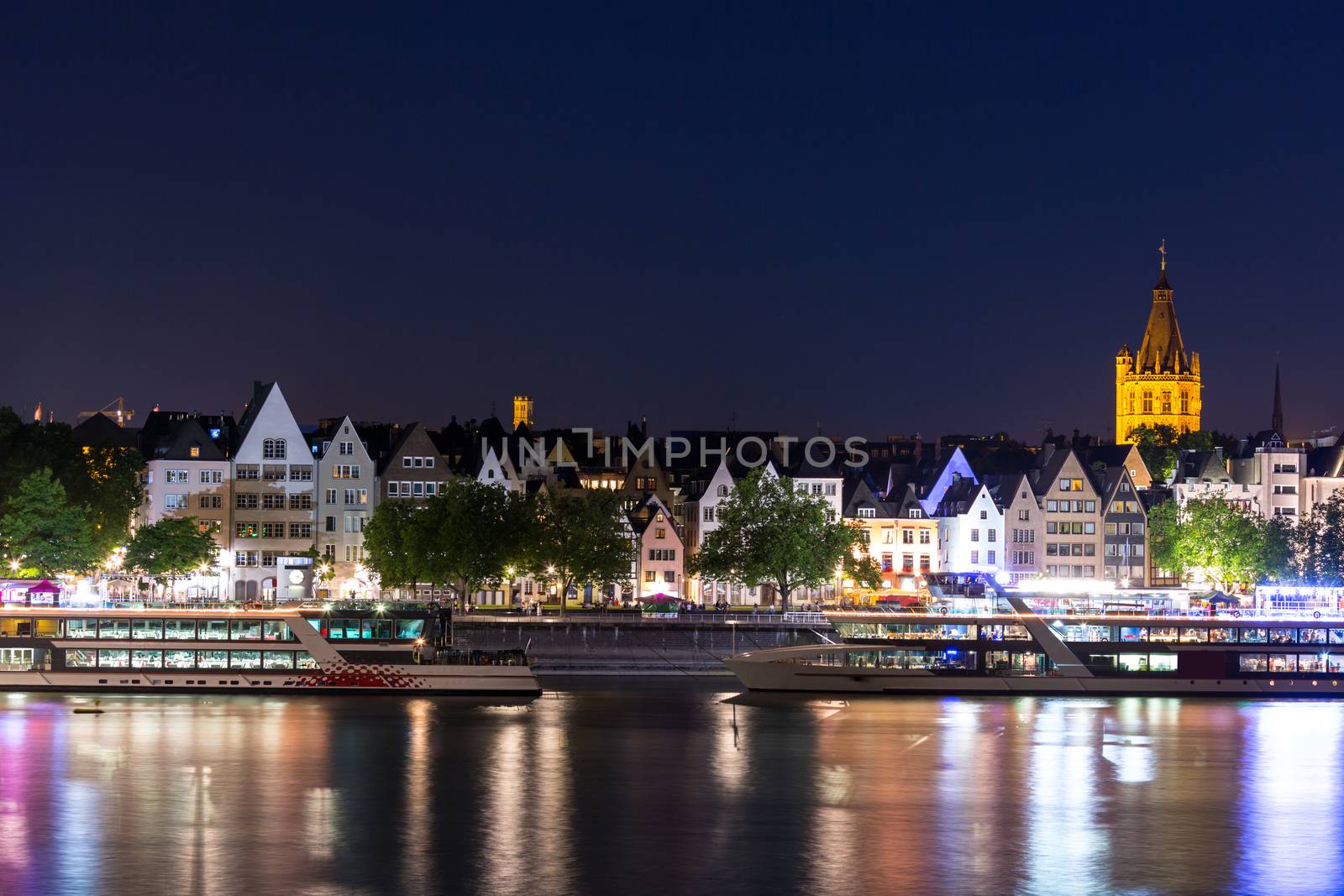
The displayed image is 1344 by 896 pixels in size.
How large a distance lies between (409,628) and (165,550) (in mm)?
35318

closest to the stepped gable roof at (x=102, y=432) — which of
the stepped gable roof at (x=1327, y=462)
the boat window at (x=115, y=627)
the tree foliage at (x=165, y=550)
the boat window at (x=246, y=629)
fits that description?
the tree foliage at (x=165, y=550)

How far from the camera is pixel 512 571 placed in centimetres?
Result: 12862

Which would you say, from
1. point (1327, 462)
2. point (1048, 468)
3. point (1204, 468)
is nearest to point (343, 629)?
point (1048, 468)

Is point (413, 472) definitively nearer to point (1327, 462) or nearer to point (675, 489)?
point (675, 489)

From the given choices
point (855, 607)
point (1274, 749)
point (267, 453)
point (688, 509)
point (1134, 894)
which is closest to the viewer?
point (1134, 894)

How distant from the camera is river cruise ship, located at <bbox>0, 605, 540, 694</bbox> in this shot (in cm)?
8444

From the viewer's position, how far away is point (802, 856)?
4953 centimetres

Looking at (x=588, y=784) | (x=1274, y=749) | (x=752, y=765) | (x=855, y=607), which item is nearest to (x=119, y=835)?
(x=588, y=784)

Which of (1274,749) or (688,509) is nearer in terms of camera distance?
(1274,749)

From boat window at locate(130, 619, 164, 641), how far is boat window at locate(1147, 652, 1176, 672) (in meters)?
45.4

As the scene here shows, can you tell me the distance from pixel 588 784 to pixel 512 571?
68.9 meters

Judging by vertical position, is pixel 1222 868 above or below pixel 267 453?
below

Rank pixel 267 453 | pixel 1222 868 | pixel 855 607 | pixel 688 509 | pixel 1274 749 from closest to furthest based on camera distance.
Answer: pixel 1222 868 → pixel 1274 749 → pixel 855 607 → pixel 267 453 → pixel 688 509

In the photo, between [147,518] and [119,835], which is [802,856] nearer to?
[119,835]
